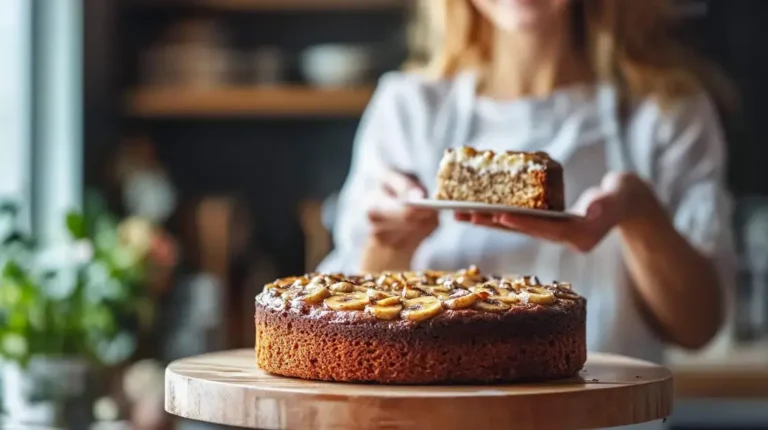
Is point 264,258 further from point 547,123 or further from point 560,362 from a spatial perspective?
point 560,362

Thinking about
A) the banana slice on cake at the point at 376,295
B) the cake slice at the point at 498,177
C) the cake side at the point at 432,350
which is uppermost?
the cake slice at the point at 498,177

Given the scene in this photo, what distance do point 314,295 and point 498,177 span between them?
0.99ft

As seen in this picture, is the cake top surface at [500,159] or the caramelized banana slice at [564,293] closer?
the caramelized banana slice at [564,293]

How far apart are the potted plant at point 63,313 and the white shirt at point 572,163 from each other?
1.76 ft

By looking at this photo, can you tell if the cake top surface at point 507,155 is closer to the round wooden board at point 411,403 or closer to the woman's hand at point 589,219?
the woman's hand at point 589,219

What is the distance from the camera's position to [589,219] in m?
1.37

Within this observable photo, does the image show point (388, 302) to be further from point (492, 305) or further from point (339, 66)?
point (339, 66)

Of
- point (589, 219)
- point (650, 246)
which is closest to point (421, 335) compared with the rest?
point (589, 219)

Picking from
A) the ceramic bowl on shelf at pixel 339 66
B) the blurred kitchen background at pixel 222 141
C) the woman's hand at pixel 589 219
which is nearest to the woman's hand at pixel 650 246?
the woman's hand at pixel 589 219

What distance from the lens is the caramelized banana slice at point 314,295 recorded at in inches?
48.6

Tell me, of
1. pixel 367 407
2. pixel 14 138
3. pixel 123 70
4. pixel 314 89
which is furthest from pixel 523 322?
pixel 123 70

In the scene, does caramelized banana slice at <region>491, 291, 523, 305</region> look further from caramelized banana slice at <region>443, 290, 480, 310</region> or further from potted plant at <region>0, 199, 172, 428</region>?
potted plant at <region>0, 199, 172, 428</region>

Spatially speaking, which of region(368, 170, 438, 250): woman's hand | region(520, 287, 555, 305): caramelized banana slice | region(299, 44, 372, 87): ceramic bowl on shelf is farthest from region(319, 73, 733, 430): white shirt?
region(299, 44, 372, 87): ceramic bowl on shelf

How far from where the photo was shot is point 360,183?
6.22 ft
